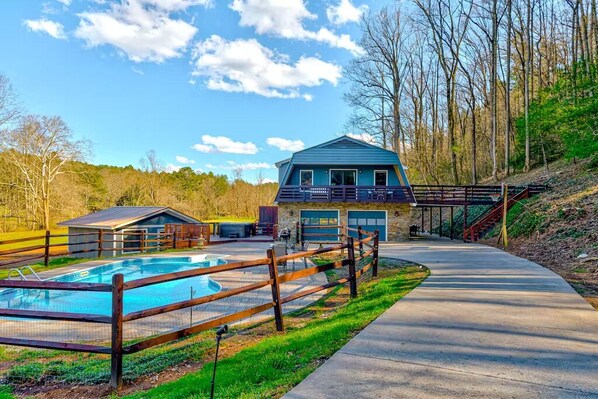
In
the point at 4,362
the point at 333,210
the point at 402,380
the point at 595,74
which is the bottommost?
the point at 4,362

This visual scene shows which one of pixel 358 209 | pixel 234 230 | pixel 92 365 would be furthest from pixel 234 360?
pixel 234 230

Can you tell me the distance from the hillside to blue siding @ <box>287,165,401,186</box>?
20.5ft

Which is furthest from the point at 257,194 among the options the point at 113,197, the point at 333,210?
the point at 333,210

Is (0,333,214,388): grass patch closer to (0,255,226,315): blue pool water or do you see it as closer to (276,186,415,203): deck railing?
(0,255,226,315): blue pool water

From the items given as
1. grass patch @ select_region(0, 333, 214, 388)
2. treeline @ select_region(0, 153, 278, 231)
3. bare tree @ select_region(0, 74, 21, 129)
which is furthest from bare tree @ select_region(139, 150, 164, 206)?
grass patch @ select_region(0, 333, 214, 388)

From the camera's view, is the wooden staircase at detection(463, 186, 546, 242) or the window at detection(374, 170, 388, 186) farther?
the window at detection(374, 170, 388, 186)

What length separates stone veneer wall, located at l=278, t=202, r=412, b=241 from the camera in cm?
1916

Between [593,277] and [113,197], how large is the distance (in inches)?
1579

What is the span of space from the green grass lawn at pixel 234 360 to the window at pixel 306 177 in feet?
48.8

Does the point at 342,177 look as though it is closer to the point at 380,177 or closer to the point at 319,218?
the point at 380,177

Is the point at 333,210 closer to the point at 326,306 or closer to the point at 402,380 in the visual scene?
the point at 326,306

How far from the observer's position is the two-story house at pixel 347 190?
62.8 ft

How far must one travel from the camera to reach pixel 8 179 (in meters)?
32.1

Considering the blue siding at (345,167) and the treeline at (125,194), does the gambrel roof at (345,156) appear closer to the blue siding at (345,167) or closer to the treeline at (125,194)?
the blue siding at (345,167)
